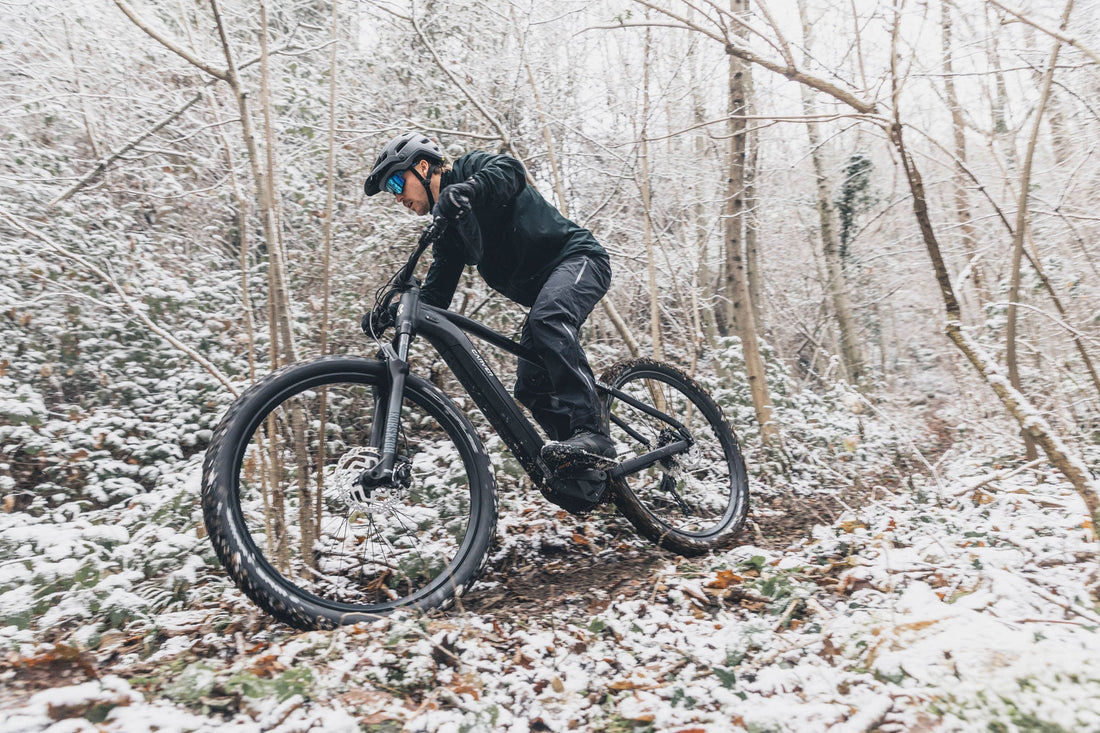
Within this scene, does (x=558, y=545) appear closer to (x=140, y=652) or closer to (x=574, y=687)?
(x=574, y=687)

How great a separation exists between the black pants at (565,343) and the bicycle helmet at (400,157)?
32.4 inches

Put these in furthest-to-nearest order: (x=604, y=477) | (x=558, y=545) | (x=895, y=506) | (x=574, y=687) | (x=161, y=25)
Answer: (x=161, y=25)
(x=895, y=506)
(x=558, y=545)
(x=604, y=477)
(x=574, y=687)

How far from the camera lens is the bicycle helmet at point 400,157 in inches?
119

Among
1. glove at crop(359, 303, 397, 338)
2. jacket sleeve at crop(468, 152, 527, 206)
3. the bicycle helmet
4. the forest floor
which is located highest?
the bicycle helmet

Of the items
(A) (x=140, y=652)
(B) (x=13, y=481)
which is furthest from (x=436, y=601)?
(B) (x=13, y=481)

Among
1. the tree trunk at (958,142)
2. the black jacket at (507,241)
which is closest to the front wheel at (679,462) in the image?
the black jacket at (507,241)

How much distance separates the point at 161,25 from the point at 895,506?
26.9ft

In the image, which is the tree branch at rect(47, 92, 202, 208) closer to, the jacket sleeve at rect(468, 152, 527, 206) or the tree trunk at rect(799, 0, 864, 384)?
the jacket sleeve at rect(468, 152, 527, 206)

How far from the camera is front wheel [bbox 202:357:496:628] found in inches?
93.4

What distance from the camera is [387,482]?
106 inches

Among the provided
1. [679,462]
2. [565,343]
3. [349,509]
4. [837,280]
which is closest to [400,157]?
[565,343]

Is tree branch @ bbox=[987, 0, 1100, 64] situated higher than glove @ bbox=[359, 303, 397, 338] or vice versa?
tree branch @ bbox=[987, 0, 1100, 64]

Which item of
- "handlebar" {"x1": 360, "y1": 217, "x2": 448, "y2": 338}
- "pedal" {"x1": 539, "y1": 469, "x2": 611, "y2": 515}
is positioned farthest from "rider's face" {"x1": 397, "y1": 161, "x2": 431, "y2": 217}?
"pedal" {"x1": 539, "y1": 469, "x2": 611, "y2": 515}

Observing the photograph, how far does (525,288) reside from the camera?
11.3ft
